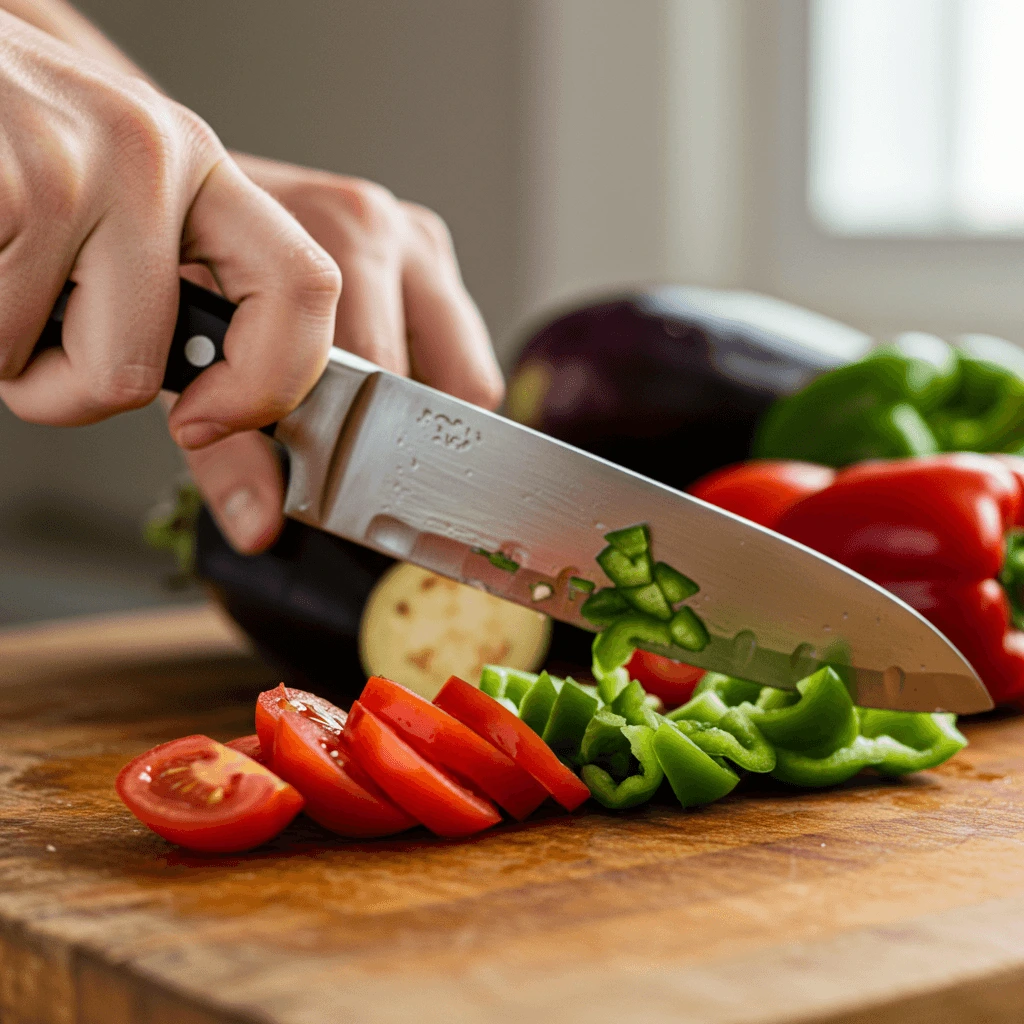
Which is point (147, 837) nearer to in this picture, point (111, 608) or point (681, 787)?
point (681, 787)

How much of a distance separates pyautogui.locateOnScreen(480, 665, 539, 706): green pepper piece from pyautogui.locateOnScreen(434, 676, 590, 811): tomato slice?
0.33 ft

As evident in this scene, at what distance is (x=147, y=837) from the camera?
0.98m

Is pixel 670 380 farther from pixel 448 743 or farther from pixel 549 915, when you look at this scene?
pixel 549 915

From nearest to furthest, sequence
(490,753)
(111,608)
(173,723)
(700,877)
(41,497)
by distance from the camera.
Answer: (700,877) → (490,753) → (173,723) → (111,608) → (41,497)

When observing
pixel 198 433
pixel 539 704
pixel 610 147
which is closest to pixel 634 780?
pixel 539 704

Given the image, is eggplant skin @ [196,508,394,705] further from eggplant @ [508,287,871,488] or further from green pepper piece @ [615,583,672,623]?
eggplant @ [508,287,871,488]

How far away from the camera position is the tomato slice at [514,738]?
3.30 ft

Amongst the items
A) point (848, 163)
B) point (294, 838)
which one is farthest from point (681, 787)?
point (848, 163)

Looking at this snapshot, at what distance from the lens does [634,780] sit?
1.03 meters

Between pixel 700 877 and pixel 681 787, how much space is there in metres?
0.14

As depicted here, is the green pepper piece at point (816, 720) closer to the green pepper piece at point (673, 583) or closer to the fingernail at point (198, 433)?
the green pepper piece at point (673, 583)

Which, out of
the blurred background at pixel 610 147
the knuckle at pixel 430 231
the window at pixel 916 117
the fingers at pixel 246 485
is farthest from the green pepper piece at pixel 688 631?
the window at pixel 916 117

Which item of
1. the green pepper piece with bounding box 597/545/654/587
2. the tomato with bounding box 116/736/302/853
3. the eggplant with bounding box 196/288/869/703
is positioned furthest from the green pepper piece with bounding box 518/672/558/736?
the eggplant with bounding box 196/288/869/703

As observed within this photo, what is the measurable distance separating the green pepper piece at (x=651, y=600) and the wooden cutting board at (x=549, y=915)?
149 millimetres
